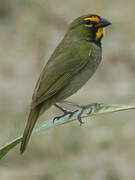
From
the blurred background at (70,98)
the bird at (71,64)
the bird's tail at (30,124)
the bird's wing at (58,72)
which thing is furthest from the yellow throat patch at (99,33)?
the blurred background at (70,98)

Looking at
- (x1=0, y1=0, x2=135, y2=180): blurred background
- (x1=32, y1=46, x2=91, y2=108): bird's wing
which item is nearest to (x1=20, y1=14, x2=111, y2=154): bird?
(x1=32, y1=46, x2=91, y2=108): bird's wing

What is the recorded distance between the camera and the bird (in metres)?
4.32

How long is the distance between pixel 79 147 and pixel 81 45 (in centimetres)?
278

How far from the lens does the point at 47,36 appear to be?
9.19m

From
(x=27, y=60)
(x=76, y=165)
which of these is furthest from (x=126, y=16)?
(x=76, y=165)

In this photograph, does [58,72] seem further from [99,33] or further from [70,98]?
[70,98]

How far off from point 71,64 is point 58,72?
0.16 meters

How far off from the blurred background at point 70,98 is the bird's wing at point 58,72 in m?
2.46

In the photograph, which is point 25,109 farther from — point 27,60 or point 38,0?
point 38,0

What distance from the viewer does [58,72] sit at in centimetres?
459

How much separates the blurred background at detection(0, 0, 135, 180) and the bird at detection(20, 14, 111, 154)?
241 cm

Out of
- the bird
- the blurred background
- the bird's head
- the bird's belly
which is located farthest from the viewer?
the blurred background

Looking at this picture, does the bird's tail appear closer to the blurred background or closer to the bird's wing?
the bird's wing

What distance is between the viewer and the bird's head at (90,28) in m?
4.82
